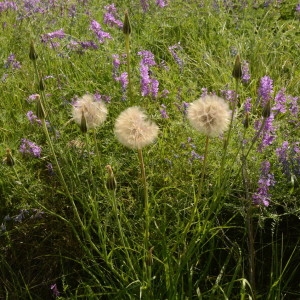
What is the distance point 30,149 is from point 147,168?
1.82 feet

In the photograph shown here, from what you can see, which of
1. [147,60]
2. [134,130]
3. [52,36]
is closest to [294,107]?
[147,60]

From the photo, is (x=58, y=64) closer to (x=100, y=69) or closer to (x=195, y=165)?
(x=100, y=69)

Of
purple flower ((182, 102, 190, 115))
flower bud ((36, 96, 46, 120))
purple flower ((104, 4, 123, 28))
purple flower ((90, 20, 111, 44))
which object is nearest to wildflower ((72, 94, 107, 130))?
flower bud ((36, 96, 46, 120))

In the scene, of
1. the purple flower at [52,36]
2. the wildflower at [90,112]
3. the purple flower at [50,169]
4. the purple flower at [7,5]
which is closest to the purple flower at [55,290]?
the purple flower at [50,169]

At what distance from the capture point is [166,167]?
2334mm

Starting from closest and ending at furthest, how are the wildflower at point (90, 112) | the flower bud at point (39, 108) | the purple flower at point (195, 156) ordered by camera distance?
the flower bud at point (39, 108) < the wildflower at point (90, 112) < the purple flower at point (195, 156)

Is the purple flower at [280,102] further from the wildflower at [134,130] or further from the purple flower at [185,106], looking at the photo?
the wildflower at [134,130]

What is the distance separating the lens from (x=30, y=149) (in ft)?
7.53

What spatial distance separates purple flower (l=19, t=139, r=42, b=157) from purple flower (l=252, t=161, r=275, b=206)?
100cm

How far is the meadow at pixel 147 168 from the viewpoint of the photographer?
161 cm

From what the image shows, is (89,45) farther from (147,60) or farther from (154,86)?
(154,86)

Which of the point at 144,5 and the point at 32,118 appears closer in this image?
the point at 32,118

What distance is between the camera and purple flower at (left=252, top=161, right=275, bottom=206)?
1.92 m

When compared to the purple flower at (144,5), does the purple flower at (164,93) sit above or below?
below
